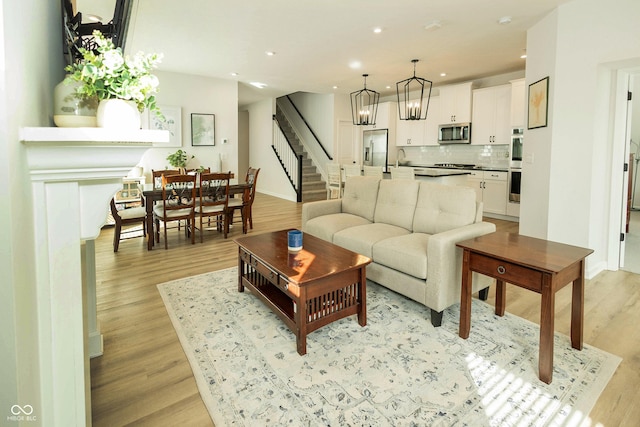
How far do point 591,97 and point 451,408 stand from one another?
3437 millimetres

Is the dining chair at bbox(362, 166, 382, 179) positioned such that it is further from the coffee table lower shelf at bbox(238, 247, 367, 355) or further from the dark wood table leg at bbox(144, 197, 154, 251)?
the coffee table lower shelf at bbox(238, 247, 367, 355)

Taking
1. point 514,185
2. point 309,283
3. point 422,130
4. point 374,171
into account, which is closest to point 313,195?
point 422,130

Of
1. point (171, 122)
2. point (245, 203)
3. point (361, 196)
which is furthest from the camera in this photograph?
point (171, 122)

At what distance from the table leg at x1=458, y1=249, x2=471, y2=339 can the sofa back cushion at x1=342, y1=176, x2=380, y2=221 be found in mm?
1601

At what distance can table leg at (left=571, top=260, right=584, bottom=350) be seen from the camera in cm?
215

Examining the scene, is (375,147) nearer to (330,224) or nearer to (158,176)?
(158,176)

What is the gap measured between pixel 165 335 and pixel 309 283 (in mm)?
1111

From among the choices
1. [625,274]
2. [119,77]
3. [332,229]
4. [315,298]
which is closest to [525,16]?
[625,274]

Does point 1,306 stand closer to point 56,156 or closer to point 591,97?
point 56,156

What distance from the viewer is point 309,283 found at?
219 cm

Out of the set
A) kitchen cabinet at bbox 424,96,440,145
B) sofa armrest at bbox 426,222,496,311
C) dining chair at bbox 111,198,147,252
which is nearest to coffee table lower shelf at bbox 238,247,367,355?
sofa armrest at bbox 426,222,496,311

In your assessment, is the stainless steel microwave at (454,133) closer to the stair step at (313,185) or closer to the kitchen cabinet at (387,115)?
the kitchen cabinet at (387,115)

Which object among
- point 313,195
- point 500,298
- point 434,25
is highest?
point 434,25

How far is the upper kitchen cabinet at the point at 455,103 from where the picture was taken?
7.05 metres
